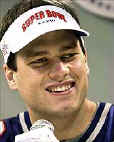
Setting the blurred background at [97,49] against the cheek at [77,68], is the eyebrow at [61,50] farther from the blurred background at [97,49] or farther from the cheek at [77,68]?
the blurred background at [97,49]

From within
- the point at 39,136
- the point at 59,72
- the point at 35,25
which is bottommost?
the point at 39,136

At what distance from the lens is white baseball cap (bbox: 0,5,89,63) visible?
1.04 m

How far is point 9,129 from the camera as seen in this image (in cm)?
127

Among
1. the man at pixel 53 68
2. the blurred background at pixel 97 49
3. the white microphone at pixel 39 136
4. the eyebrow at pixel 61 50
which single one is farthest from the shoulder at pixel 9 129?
the blurred background at pixel 97 49

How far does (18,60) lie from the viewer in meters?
1.08

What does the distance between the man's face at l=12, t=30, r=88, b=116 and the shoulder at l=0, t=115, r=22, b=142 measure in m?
0.23

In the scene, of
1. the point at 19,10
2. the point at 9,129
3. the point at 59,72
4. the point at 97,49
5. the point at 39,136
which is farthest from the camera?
the point at 97,49

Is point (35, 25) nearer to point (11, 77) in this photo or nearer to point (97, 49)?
point (11, 77)

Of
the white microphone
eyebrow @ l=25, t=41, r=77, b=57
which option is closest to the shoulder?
eyebrow @ l=25, t=41, r=77, b=57

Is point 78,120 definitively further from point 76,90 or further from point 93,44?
point 93,44

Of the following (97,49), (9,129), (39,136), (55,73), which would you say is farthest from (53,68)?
(97,49)

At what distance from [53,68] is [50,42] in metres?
0.07

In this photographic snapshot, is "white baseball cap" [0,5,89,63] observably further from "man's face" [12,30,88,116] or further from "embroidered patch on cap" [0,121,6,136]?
"embroidered patch on cap" [0,121,6,136]

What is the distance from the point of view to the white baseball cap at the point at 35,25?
A: 40.9 inches
